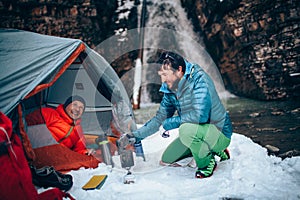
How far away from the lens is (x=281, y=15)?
780 cm

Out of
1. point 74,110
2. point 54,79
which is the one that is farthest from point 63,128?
point 54,79

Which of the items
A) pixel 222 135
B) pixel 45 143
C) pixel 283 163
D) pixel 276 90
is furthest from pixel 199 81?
pixel 276 90

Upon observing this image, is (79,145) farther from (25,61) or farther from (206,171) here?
(206,171)

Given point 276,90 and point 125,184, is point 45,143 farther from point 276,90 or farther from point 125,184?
point 276,90

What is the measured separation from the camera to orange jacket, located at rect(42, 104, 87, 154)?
3.18 m

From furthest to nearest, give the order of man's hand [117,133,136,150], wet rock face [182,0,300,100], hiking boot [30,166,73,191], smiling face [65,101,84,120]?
1. wet rock face [182,0,300,100]
2. smiling face [65,101,84,120]
3. man's hand [117,133,136,150]
4. hiking boot [30,166,73,191]

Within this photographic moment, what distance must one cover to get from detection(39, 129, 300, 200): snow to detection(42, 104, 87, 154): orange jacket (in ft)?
1.73

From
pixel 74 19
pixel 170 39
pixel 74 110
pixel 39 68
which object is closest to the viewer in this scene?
pixel 39 68

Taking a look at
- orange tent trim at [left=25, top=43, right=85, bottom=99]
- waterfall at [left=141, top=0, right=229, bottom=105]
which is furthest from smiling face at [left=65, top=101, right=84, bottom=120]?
waterfall at [left=141, top=0, right=229, bottom=105]

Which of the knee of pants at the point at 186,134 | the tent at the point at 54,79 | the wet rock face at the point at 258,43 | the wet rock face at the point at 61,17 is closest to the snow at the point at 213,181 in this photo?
the knee of pants at the point at 186,134

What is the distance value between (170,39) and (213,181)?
36.3 feet

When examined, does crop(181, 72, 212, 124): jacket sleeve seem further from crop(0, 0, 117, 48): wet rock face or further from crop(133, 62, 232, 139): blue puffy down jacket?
crop(0, 0, 117, 48): wet rock face

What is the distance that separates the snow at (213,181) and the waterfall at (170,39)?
9408mm

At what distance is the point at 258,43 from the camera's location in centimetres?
861
